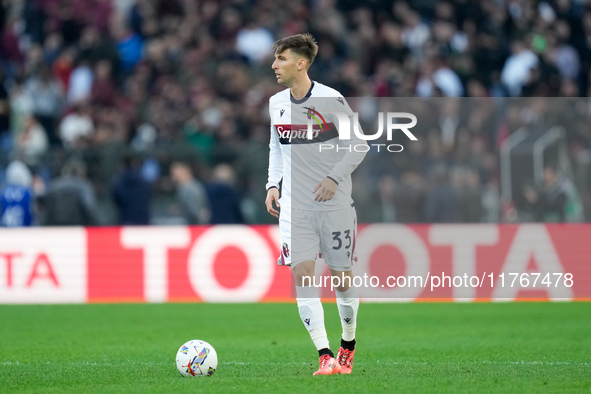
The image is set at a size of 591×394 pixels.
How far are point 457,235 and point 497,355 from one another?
5481 mm

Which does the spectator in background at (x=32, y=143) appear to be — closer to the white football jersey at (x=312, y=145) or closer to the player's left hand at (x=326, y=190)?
the white football jersey at (x=312, y=145)

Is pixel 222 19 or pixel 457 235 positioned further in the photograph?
pixel 222 19

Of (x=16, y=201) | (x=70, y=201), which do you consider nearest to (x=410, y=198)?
(x=70, y=201)

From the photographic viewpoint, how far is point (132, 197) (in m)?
15.0

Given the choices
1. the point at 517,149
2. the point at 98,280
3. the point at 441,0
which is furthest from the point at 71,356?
the point at 441,0

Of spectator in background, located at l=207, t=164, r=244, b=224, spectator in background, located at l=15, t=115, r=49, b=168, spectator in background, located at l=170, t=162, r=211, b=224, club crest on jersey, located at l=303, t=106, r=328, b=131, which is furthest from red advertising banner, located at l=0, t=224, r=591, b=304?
club crest on jersey, located at l=303, t=106, r=328, b=131

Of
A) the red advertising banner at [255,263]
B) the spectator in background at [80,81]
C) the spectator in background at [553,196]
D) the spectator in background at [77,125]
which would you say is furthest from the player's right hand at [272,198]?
the spectator in background at [80,81]

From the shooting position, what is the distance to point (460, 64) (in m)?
17.5

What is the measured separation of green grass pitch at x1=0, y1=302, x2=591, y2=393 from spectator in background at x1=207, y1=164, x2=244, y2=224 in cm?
207

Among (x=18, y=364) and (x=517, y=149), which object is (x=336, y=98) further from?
(x=517, y=149)

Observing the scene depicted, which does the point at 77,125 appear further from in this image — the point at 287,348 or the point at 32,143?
the point at 287,348

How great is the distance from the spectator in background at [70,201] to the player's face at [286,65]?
8472mm

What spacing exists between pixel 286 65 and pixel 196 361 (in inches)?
84.8

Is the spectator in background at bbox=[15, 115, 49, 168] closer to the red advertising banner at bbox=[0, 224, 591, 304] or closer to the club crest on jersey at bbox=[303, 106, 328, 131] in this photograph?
the red advertising banner at bbox=[0, 224, 591, 304]
